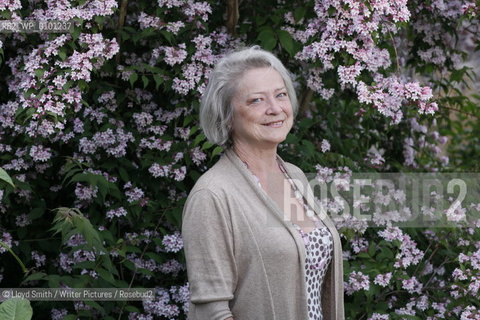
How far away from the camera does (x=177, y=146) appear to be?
12.8 ft

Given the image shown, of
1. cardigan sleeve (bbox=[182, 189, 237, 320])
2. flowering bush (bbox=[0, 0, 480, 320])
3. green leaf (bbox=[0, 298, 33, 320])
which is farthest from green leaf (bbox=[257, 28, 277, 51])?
green leaf (bbox=[0, 298, 33, 320])

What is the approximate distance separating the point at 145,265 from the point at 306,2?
162 cm

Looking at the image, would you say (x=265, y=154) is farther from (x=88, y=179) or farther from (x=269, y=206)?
(x=88, y=179)

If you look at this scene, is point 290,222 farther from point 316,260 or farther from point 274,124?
point 274,124

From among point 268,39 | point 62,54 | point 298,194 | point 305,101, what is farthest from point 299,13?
point 298,194

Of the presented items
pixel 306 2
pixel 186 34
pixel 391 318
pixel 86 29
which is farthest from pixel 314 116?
pixel 86 29

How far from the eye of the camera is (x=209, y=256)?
2.44 metres

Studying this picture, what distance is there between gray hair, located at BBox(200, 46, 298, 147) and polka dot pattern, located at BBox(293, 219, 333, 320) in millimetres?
428

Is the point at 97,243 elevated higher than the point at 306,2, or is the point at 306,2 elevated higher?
the point at 306,2

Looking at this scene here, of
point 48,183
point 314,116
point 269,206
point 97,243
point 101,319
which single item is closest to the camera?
point 269,206

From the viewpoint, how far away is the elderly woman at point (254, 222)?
247 cm

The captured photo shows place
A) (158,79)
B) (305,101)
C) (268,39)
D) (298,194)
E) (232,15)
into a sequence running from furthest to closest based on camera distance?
1. (305,101)
2. (232,15)
3. (268,39)
4. (158,79)
5. (298,194)

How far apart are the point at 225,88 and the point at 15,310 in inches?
51.5

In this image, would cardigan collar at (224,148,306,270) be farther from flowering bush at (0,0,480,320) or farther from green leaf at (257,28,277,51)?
green leaf at (257,28,277,51)
